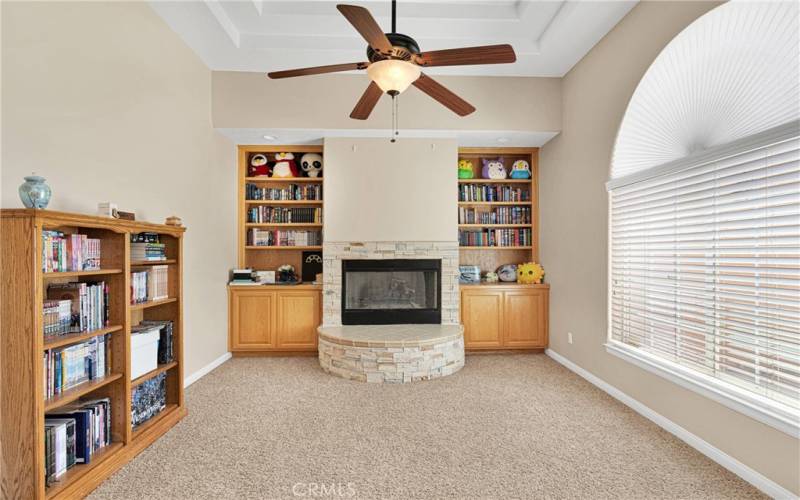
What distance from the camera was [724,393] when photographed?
2.04 m

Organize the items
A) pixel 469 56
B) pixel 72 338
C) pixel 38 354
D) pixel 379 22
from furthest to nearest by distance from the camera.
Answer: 1. pixel 379 22
2. pixel 469 56
3. pixel 72 338
4. pixel 38 354

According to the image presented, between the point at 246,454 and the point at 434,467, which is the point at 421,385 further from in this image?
the point at 246,454

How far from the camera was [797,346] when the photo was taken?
1.74 meters

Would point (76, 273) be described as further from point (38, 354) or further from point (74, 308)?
point (38, 354)

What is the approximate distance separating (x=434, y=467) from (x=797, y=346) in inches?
77.5

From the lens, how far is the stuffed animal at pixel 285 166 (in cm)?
440

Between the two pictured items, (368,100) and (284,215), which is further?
(284,215)

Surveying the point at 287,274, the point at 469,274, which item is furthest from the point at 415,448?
the point at 287,274

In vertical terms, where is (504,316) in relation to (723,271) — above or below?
below

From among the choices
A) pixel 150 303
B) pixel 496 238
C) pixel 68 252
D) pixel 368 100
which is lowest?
pixel 150 303

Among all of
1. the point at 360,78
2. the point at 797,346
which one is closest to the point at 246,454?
the point at 797,346

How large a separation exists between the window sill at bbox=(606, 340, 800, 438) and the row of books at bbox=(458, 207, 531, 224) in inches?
84.2

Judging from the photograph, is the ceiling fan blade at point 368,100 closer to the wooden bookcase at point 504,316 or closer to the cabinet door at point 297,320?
the cabinet door at point 297,320

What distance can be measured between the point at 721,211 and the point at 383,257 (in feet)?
9.74
